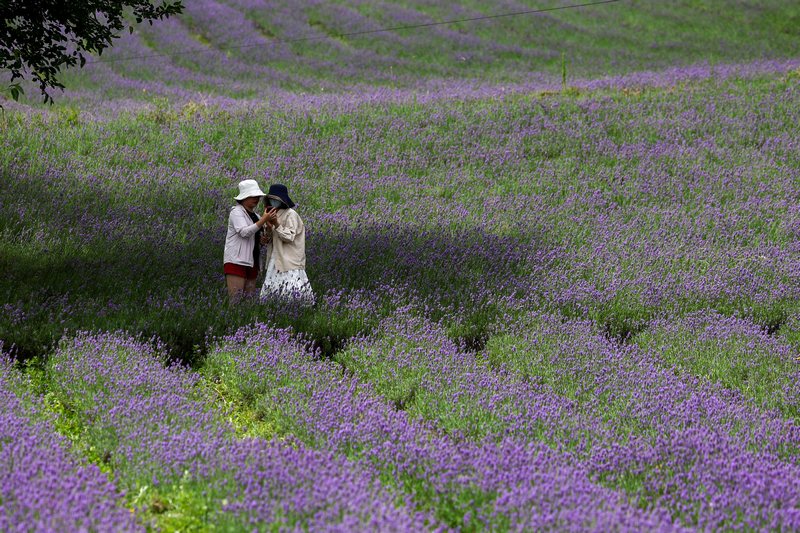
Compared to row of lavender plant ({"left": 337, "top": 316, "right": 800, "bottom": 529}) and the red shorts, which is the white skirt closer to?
the red shorts

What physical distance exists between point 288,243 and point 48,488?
3257 mm

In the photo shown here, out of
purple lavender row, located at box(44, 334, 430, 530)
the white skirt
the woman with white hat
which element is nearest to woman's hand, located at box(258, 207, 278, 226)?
the woman with white hat

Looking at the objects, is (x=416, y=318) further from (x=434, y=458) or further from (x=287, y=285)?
(x=434, y=458)

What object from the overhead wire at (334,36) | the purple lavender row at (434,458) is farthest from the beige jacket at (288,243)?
the overhead wire at (334,36)

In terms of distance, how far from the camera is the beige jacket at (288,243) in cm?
605

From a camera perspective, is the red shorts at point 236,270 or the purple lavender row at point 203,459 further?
the red shorts at point 236,270

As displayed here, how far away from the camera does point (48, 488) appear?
10.1ft

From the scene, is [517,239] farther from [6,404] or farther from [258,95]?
[258,95]

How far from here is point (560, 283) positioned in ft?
22.0

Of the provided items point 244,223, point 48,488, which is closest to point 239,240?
point 244,223

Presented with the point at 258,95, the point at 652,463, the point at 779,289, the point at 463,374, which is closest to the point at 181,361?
the point at 463,374

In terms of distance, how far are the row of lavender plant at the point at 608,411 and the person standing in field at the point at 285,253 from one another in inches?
31.9

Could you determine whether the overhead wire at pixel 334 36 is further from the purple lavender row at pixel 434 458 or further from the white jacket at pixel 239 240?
the purple lavender row at pixel 434 458

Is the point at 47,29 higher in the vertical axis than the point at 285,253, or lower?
higher
